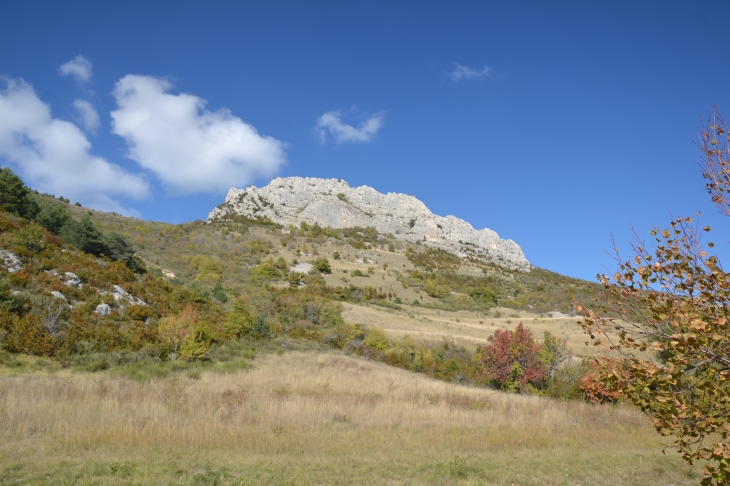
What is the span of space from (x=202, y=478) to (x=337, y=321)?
1229 inches

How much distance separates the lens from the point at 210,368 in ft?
59.3

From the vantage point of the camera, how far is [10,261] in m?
20.0

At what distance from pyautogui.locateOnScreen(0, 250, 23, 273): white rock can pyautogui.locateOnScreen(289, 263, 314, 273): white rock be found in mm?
41093

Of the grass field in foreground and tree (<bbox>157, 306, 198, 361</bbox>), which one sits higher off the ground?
tree (<bbox>157, 306, 198, 361</bbox>)

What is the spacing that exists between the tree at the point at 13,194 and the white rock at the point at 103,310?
47.5 ft

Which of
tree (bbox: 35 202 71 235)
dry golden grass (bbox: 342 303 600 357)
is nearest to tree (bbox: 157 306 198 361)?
tree (bbox: 35 202 71 235)

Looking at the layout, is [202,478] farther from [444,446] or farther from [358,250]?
[358,250]

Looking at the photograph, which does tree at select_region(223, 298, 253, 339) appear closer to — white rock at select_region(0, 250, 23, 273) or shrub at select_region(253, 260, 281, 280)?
white rock at select_region(0, 250, 23, 273)

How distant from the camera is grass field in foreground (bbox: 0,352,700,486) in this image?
21.7ft

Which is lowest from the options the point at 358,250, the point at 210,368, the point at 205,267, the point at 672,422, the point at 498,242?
the point at 210,368

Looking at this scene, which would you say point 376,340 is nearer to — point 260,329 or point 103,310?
point 260,329

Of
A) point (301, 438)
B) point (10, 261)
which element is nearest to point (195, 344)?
point (10, 261)

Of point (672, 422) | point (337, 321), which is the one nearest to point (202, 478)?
point (672, 422)

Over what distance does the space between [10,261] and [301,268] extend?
44.0 m
